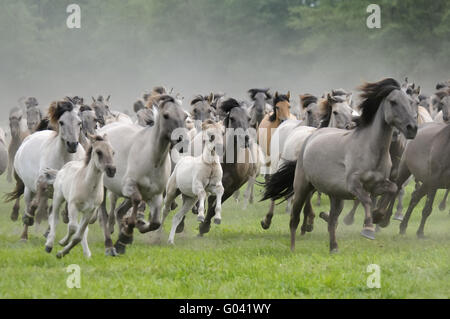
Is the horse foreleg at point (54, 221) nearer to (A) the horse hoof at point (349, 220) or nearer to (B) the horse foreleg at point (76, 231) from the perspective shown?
(B) the horse foreleg at point (76, 231)

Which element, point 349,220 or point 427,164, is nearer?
point 427,164

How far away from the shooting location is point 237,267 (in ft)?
32.1

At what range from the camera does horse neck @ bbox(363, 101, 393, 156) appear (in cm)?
1072

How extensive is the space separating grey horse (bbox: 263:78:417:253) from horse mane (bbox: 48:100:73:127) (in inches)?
127

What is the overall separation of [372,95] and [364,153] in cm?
73

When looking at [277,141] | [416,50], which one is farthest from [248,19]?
[277,141]

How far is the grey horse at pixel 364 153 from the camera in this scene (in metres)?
10.5

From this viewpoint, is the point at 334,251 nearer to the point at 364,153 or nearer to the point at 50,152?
the point at 364,153

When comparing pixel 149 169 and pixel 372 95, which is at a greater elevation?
pixel 372 95

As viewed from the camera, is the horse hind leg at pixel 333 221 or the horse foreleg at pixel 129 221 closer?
the horse foreleg at pixel 129 221

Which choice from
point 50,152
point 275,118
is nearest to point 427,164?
point 50,152

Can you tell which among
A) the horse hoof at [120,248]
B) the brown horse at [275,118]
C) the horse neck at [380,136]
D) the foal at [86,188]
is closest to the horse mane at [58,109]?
the foal at [86,188]

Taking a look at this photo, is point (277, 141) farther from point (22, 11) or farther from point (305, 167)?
point (22, 11)

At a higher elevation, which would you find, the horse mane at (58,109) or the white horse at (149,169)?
the horse mane at (58,109)
